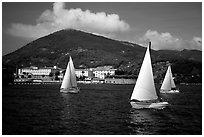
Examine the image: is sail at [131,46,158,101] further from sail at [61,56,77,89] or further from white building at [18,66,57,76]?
white building at [18,66,57,76]

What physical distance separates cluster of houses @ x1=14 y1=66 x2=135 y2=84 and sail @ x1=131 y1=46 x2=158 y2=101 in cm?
5595

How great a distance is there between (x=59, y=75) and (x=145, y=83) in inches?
2481

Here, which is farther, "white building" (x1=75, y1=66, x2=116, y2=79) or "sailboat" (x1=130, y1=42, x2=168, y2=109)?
"white building" (x1=75, y1=66, x2=116, y2=79)

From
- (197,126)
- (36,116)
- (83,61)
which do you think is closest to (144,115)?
(197,126)

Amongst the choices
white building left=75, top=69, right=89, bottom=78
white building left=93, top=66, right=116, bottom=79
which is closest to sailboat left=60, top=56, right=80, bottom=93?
white building left=75, top=69, right=89, bottom=78

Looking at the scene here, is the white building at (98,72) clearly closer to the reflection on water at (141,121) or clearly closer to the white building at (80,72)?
the white building at (80,72)

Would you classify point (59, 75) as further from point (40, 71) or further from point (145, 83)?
point (145, 83)

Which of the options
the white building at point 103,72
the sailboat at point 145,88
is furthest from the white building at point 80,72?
the sailboat at point 145,88

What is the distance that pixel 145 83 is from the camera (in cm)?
1585

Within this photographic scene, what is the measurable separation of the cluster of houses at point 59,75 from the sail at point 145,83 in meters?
55.9

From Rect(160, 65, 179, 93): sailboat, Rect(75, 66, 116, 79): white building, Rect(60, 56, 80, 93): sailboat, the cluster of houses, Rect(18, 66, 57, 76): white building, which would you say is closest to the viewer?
Rect(60, 56, 80, 93): sailboat

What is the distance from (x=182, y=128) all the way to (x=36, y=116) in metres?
6.63

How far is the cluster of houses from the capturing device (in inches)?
2990

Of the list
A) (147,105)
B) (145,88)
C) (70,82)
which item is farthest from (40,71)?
(145,88)
